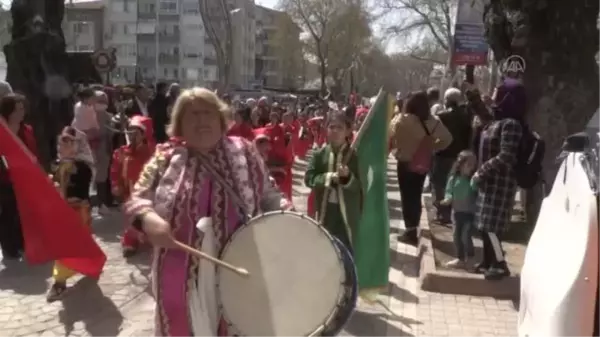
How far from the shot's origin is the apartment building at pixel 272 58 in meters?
86.7

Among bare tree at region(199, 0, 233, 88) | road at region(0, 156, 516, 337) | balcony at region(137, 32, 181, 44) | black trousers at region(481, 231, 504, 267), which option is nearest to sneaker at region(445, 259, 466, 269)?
road at region(0, 156, 516, 337)

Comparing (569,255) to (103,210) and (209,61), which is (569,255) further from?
(209,61)

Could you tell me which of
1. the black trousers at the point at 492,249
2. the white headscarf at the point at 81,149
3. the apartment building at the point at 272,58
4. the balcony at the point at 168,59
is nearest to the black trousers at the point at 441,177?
the black trousers at the point at 492,249

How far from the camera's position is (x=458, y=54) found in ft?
54.7

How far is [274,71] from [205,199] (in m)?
124

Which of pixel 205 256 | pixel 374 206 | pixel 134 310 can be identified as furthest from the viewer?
pixel 374 206

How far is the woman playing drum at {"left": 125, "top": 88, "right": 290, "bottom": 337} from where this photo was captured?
11.6 feet

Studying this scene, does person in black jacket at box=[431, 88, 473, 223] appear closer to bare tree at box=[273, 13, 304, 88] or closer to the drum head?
the drum head

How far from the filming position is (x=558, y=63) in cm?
948

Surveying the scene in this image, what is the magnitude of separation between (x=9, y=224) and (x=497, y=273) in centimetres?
462

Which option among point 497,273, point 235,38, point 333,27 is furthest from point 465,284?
point 333,27

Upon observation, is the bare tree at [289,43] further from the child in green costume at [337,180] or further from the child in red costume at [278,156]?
the child in green costume at [337,180]

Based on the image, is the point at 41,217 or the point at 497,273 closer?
the point at 41,217

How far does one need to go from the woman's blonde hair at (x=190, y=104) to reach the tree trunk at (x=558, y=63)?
6.61m
